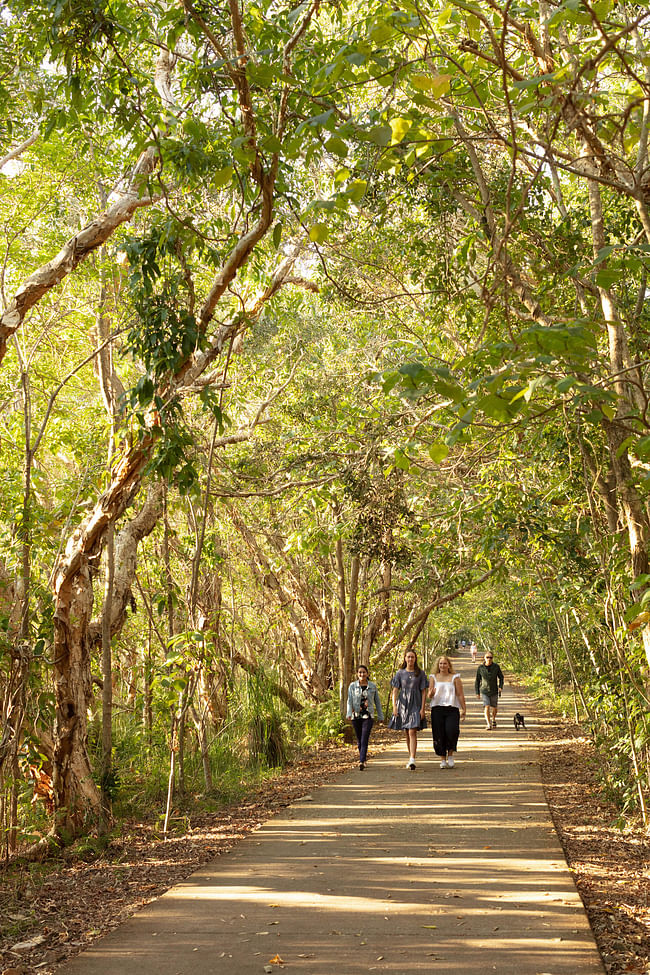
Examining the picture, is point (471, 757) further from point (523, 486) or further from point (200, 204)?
point (200, 204)

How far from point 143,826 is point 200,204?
6.86 meters

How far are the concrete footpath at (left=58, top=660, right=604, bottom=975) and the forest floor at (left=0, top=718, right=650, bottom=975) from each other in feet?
0.66

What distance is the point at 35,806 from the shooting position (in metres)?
8.77

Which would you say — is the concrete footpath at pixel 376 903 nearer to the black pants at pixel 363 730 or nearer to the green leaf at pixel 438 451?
the green leaf at pixel 438 451

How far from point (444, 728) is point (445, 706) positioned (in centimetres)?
48

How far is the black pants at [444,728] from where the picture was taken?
12942 mm

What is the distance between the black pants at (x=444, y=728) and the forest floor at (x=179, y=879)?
2007mm

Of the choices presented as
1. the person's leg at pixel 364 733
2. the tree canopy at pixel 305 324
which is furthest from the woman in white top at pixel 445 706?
the tree canopy at pixel 305 324

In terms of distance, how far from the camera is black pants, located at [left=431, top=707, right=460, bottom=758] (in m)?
12.9

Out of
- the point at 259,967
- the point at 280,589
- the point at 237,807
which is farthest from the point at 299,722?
the point at 259,967

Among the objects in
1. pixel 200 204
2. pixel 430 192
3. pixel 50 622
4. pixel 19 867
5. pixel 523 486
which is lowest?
pixel 19 867

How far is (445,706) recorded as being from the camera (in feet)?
42.0

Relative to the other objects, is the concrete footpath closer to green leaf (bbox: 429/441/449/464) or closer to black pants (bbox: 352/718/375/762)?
green leaf (bbox: 429/441/449/464)

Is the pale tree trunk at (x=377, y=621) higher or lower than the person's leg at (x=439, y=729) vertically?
higher
